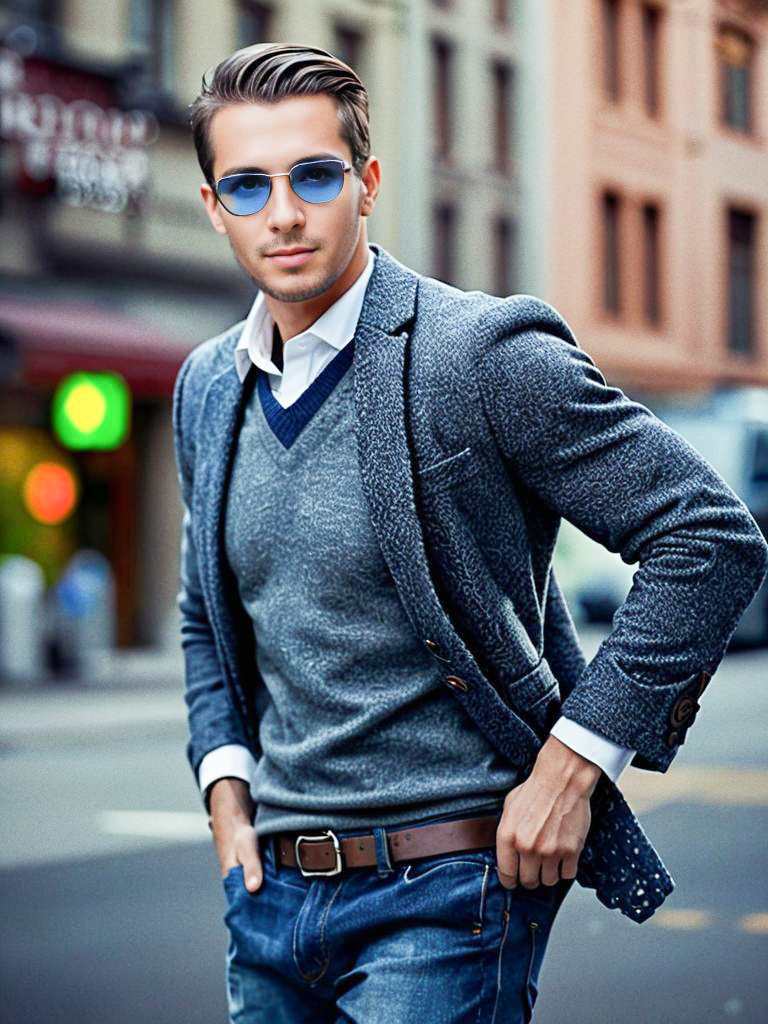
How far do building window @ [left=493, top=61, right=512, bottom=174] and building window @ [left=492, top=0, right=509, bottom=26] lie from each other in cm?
64

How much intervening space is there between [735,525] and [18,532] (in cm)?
1696

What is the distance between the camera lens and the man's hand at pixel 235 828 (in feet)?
8.42

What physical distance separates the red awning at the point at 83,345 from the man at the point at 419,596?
1436cm

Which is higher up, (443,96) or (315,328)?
(315,328)

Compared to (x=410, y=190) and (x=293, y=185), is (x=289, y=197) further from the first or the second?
(x=410, y=190)

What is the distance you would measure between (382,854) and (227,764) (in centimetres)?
39

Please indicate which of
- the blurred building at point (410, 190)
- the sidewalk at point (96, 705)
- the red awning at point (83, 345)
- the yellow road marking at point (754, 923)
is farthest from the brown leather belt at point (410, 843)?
the red awning at point (83, 345)

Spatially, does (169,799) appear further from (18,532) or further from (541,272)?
(541,272)

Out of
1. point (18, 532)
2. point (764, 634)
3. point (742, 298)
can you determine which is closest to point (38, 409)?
point (18, 532)

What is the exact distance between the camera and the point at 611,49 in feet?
80.2

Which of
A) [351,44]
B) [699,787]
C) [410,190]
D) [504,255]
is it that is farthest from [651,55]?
[699,787]

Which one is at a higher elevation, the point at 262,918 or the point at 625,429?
the point at 625,429

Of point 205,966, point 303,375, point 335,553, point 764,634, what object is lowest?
point 764,634

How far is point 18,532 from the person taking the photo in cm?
1889
